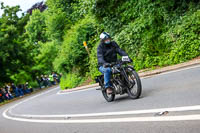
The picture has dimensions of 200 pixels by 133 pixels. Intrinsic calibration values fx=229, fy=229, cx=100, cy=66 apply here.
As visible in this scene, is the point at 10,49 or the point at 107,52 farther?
the point at 10,49

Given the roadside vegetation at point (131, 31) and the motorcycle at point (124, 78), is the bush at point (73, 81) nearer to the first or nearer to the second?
the roadside vegetation at point (131, 31)

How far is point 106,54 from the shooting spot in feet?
20.8

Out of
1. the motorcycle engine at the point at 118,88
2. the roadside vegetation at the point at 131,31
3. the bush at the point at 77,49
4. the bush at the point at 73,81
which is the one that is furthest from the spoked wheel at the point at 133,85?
the bush at the point at 77,49

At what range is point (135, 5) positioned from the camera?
1310 centimetres

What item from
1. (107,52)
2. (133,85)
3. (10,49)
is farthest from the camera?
(10,49)

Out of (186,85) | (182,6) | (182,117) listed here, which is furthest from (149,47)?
(182,117)

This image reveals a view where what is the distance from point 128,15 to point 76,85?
18.6ft

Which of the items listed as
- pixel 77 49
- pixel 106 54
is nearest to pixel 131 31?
pixel 77 49

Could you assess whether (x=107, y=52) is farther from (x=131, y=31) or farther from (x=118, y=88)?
(x=131, y=31)

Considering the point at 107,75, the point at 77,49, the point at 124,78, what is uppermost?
the point at 77,49

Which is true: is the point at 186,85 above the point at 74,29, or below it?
below

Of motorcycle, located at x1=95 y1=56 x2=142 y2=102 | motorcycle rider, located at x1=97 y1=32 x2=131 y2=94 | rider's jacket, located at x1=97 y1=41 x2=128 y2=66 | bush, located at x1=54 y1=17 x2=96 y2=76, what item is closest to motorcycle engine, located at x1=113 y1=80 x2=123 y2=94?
motorcycle, located at x1=95 y1=56 x2=142 y2=102

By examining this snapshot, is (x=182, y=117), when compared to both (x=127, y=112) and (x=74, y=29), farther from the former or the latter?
(x=74, y=29)

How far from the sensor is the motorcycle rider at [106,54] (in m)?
6.13
